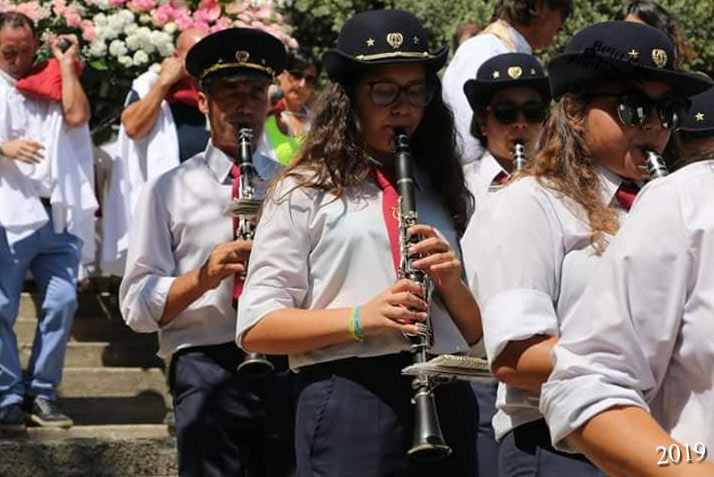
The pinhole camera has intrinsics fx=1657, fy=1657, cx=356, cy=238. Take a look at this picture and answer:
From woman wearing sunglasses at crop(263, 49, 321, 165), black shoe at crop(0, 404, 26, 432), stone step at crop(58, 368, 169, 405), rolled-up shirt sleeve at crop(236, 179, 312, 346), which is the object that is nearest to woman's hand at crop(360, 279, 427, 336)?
rolled-up shirt sleeve at crop(236, 179, 312, 346)

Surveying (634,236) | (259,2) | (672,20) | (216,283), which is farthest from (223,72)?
(259,2)

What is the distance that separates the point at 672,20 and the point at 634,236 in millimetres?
4866

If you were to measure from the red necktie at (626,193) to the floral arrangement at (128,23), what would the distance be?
19.4 feet

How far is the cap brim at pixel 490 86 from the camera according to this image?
6383mm

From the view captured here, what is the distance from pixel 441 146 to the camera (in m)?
4.99

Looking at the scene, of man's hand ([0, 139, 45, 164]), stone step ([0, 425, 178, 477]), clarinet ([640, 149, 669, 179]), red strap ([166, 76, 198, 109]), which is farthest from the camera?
red strap ([166, 76, 198, 109])

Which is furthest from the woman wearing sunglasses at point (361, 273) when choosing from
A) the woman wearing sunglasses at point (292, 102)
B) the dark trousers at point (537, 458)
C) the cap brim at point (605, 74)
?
the woman wearing sunglasses at point (292, 102)

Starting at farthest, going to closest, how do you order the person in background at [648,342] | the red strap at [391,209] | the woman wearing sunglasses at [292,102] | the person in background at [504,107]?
the woman wearing sunglasses at [292,102]
the person in background at [504,107]
the red strap at [391,209]
the person in background at [648,342]

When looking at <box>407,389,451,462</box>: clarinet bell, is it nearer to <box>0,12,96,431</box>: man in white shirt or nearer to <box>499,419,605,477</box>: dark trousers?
<box>499,419,605,477</box>: dark trousers

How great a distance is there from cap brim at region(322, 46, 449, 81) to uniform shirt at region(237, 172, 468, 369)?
15.1 inches

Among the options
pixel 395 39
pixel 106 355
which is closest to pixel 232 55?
pixel 395 39

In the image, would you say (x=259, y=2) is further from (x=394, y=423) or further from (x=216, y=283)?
(x=394, y=423)

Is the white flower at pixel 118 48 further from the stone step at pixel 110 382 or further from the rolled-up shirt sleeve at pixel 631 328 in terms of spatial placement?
the rolled-up shirt sleeve at pixel 631 328

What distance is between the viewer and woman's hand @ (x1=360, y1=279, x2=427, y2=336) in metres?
4.37
